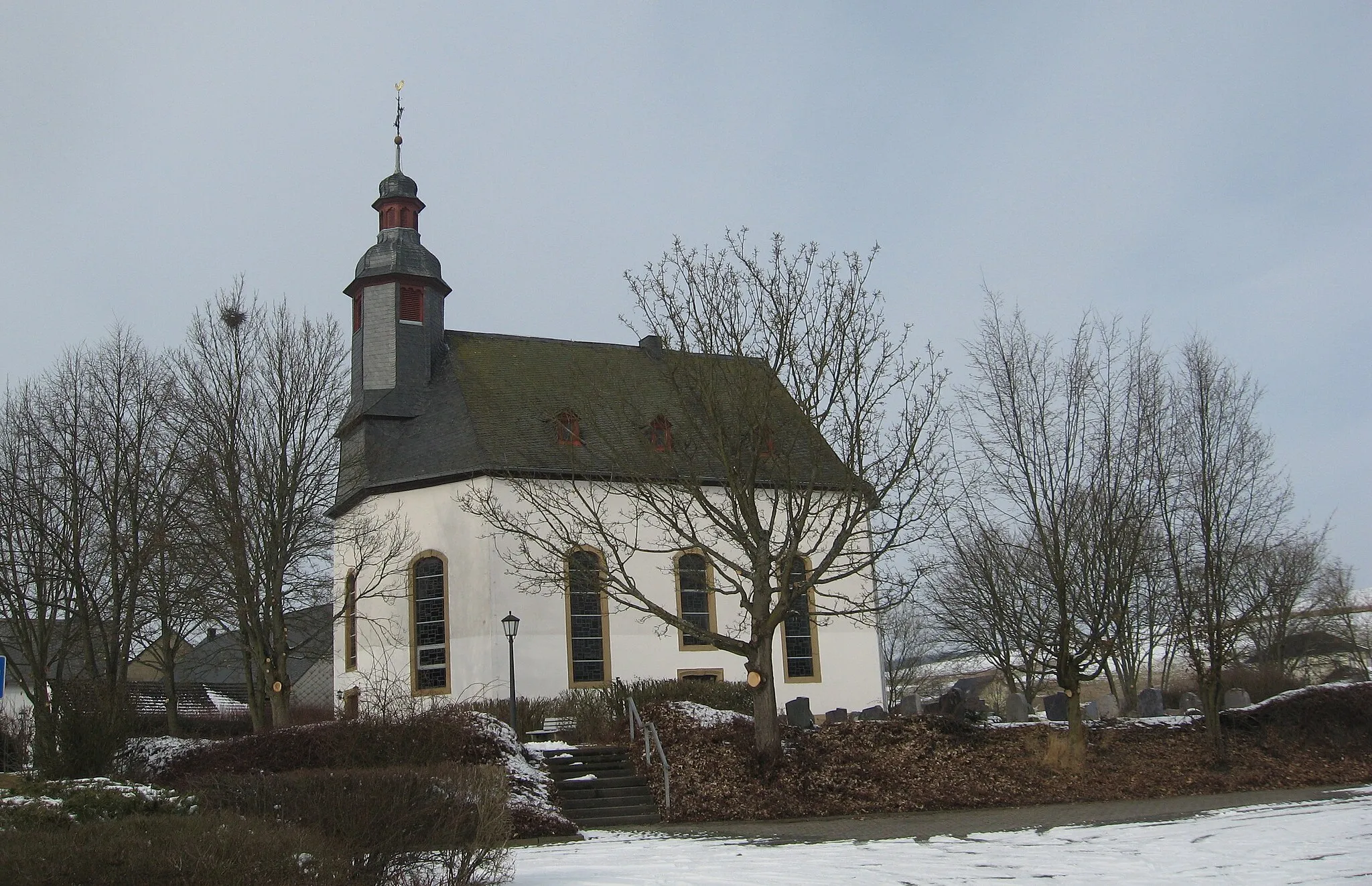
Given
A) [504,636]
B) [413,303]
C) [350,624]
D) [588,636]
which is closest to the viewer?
[504,636]

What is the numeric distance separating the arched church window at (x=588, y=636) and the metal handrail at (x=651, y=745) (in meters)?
4.95

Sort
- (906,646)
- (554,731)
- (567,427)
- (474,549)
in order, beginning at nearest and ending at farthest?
(554,731), (567,427), (474,549), (906,646)

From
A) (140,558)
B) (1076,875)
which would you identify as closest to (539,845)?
(1076,875)

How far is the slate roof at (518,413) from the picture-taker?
2694 centimetres

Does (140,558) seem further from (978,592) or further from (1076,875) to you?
(1076,875)

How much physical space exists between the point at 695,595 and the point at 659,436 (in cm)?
637

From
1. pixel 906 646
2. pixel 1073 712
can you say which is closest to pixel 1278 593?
pixel 1073 712

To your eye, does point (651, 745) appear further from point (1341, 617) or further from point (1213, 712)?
point (1341, 617)

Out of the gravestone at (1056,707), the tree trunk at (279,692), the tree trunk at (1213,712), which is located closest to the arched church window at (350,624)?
the tree trunk at (279,692)

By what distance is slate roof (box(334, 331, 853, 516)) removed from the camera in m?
26.9

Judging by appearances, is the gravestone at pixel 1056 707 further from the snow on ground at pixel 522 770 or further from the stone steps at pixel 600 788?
the snow on ground at pixel 522 770

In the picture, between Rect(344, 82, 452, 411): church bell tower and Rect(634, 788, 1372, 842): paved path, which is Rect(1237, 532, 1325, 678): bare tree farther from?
Rect(344, 82, 452, 411): church bell tower

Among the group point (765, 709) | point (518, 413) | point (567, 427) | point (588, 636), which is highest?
point (518, 413)

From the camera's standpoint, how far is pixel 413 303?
30344 mm
